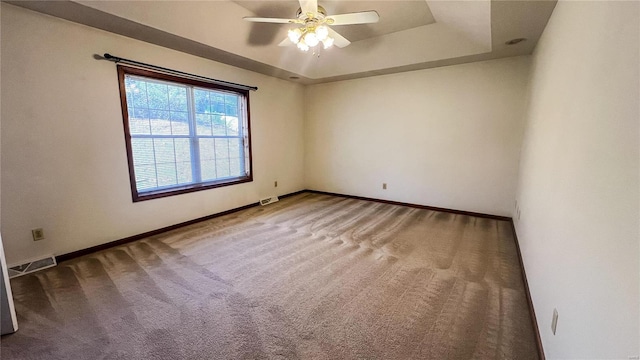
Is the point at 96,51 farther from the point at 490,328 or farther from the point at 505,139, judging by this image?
the point at 505,139

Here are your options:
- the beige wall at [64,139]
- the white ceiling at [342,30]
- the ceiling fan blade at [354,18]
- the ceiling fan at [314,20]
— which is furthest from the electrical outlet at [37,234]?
the ceiling fan blade at [354,18]

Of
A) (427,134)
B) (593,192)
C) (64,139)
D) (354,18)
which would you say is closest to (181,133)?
(64,139)

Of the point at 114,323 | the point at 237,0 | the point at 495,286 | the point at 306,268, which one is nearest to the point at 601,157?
the point at 495,286

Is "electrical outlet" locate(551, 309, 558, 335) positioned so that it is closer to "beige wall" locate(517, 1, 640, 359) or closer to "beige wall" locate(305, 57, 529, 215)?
"beige wall" locate(517, 1, 640, 359)

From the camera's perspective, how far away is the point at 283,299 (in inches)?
78.3

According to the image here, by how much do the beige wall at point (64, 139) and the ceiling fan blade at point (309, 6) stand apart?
1.97m

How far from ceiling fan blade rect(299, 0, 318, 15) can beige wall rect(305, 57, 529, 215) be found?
253cm

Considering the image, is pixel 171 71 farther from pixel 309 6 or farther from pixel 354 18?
pixel 354 18

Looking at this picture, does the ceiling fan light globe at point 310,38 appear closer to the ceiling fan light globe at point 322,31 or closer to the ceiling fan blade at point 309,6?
the ceiling fan light globe at point 322,31

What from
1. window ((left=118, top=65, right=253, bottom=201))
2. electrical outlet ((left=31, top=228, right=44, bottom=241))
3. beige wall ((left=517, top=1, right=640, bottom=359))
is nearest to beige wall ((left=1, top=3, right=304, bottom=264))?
electrical outlet ((left=31, top=228, right=44, bottom=241))

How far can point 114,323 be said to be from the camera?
5.69ft

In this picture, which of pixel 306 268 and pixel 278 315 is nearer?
pixel 278 315

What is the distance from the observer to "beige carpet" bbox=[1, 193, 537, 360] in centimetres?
154

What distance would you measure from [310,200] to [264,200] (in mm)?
898
